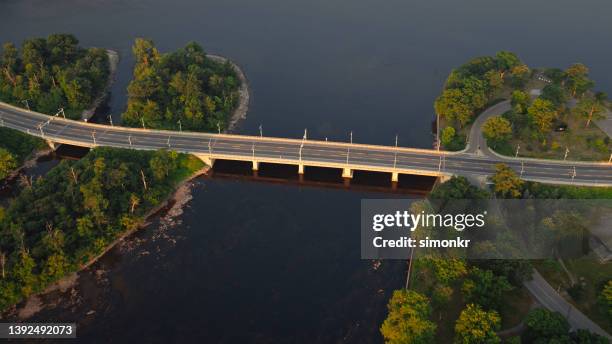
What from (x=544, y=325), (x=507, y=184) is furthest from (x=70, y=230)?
(x=507, y=184)

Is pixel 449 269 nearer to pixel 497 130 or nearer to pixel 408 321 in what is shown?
pixel 408 321

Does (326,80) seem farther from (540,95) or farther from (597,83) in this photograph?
(597,83)

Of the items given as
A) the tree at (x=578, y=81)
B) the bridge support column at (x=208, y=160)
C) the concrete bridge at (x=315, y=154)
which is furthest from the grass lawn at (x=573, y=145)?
the bridge support column at (x=208, y=160)

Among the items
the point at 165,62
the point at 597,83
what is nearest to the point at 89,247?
the point at 165,62

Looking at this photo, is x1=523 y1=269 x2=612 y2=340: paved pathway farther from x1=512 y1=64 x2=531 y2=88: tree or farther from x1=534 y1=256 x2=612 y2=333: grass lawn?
x1=512 y1=64 x2=531 y2=88: tree

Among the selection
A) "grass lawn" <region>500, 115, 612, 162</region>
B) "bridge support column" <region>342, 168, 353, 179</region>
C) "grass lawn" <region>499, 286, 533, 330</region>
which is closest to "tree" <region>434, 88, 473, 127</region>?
"grass lawn" <region>500, 115, 612, 162</region>

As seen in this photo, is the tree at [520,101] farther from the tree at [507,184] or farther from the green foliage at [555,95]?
the tree at [507,184]
